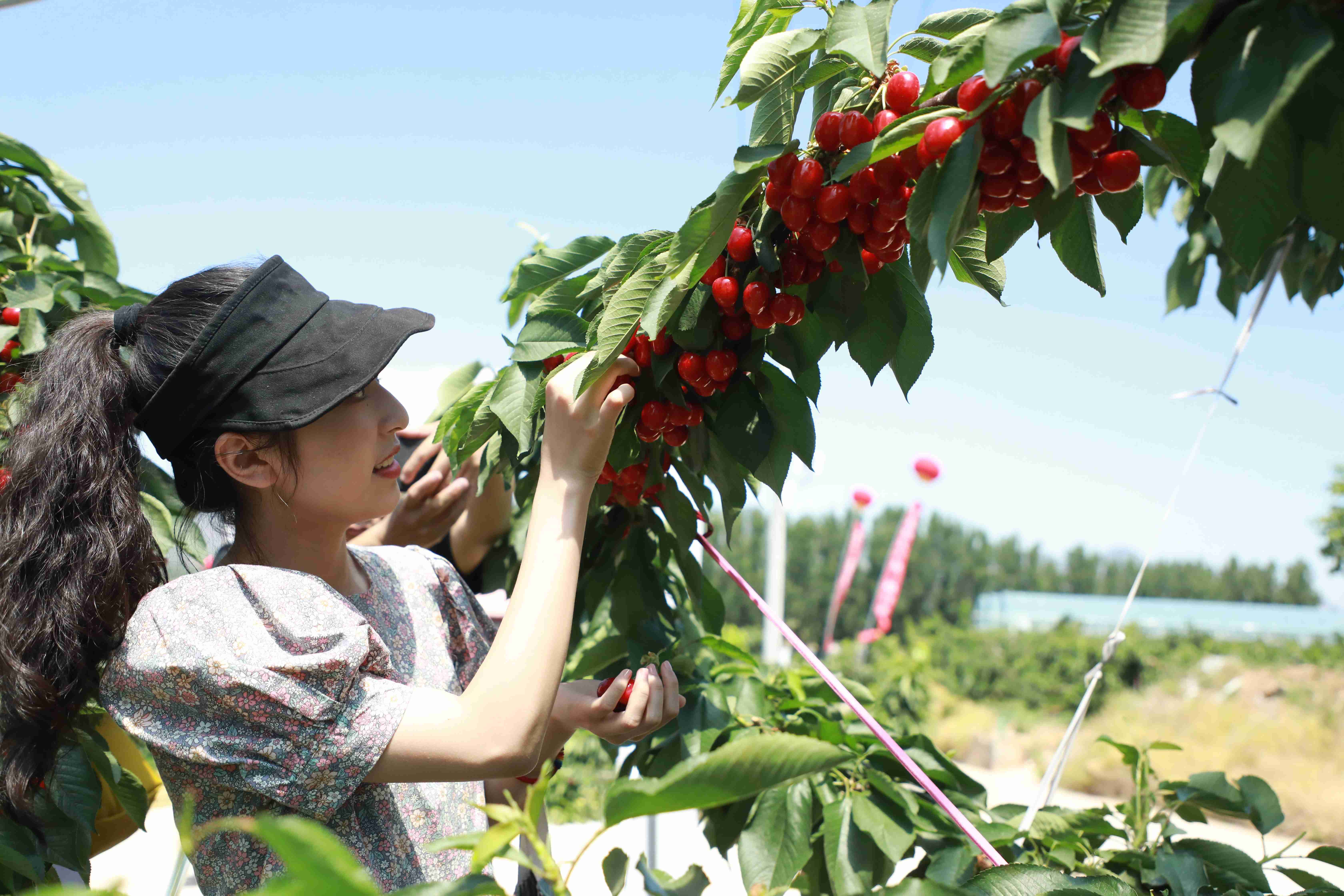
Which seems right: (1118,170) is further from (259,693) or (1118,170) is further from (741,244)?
(259,693)

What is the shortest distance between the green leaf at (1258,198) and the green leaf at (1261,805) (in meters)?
1.04

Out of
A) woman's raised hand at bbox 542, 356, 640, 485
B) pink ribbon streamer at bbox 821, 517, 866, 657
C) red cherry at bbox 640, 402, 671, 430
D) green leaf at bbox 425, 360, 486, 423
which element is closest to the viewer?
woman's raised hand at bbox 542, 356, 640, 485

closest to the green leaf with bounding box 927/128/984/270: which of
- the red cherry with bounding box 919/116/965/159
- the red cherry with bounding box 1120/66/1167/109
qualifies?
the red cherry with bounding box 919/116/965/159

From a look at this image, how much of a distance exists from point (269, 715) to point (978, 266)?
0.88 meters

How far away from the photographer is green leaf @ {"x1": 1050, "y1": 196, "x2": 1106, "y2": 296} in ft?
2.85

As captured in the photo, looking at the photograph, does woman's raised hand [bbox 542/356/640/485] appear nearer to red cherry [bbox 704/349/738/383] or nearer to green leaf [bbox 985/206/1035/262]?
red cherry [bbox 704/349/738/383]

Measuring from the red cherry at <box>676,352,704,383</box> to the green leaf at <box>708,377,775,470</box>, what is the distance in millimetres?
80

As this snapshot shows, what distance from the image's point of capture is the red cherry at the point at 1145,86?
659 millimetres

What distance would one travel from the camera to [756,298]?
A: 37.7 inches

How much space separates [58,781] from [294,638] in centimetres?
68

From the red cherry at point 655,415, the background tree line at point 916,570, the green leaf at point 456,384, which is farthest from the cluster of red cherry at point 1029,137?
the background tree line at point 916,570

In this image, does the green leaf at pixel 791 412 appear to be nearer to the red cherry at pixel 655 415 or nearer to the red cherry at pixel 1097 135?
the red cherry at pixel 655 415

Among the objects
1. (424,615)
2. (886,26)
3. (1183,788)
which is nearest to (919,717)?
(1183,788)

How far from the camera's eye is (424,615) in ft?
4.19
